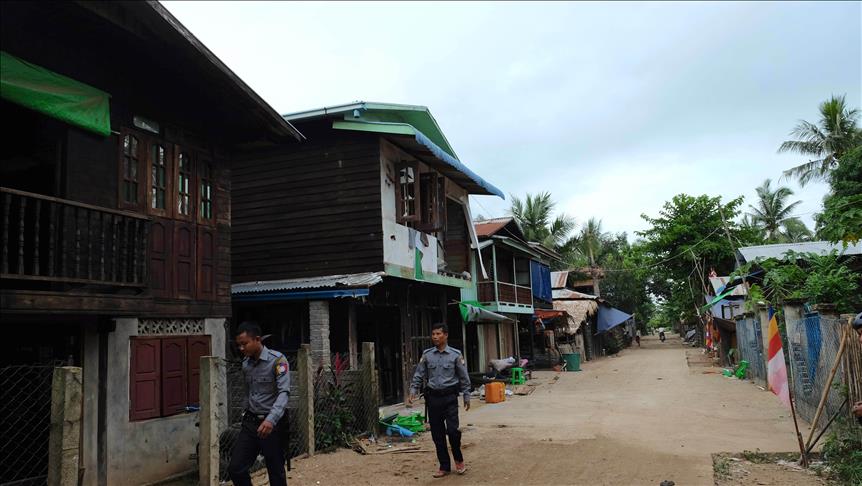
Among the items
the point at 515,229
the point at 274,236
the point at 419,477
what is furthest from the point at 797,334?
the point at 515,229

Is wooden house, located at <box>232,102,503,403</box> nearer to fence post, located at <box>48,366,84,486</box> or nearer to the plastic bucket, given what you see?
fence post, located at <box>48,366,84,486</box>

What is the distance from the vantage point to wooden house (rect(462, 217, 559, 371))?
2105 cm

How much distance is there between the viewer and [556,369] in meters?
25.8

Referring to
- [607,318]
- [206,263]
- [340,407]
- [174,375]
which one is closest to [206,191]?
[206,263]

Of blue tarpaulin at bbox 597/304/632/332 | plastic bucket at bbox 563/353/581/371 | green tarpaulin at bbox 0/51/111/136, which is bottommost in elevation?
plastic bucket at bbox 563/353/581/371

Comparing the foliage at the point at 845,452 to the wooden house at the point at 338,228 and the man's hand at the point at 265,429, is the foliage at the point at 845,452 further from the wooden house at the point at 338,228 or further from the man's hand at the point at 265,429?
the wooden house at the point at 338,228

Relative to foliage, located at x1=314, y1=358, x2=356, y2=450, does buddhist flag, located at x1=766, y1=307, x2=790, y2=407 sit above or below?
above

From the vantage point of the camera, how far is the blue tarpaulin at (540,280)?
2616cm

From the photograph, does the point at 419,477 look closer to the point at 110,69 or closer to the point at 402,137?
the point at 110,69

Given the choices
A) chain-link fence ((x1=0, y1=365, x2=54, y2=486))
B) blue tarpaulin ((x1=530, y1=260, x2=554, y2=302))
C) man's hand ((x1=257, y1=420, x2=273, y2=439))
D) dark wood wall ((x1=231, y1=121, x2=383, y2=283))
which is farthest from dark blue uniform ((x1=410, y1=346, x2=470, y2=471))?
blue tarpaulin ((x1=530, y1=260, x2=554, y2=302))

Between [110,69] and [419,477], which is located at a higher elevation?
[110,69]

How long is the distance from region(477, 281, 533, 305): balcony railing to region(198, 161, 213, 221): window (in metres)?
12.8

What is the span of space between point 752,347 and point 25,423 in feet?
54.4

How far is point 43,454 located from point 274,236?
7060 mm
